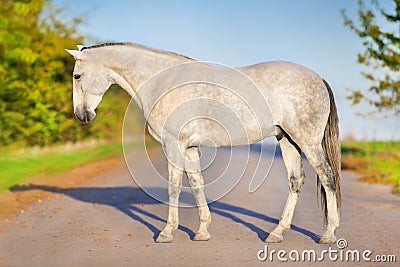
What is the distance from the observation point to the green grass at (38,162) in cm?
1636

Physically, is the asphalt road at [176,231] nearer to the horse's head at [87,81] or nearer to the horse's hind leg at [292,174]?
the horse's hind leg at [292,174]

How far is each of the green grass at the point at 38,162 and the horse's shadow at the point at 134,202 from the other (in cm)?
112

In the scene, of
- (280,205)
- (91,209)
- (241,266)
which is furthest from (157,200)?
(241,266)

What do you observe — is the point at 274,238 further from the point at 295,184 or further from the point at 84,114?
the point at 84,114

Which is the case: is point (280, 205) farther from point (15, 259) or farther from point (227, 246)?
point (15, 259)

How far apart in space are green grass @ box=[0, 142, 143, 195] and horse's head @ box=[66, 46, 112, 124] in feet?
18.8

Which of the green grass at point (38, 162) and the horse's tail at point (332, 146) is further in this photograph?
the green grass at point (38, 162)

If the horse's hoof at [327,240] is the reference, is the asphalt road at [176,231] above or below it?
below

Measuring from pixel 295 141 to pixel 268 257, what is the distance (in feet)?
5.62

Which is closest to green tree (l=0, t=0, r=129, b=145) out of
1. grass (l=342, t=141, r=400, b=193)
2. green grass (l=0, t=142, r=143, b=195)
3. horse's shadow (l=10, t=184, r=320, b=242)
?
green grass (l=0, t=142, r=143, b=195)

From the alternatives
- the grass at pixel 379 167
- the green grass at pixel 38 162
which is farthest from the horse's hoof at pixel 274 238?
the grass at pixel 379 167

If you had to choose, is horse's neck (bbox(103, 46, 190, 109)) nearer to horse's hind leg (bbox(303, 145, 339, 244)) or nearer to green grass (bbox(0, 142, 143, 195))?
horse's hind leg (bbox(303, 145, 339, 244))

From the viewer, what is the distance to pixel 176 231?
8.80 m

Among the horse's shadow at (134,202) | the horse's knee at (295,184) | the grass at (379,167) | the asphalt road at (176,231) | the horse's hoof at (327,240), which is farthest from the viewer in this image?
the grass at (379,167)
